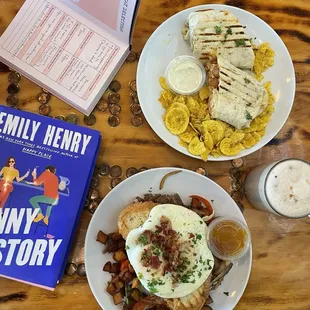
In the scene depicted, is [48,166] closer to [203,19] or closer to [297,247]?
[203,19]

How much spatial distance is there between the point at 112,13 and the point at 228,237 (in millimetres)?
744

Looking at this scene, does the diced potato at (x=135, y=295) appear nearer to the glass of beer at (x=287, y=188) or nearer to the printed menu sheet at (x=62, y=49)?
the glass of beer at (x=287, y=188)

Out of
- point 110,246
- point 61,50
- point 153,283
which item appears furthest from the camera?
point 61,50

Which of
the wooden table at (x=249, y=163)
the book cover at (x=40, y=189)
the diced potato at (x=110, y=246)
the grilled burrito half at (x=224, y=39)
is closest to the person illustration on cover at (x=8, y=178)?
the book cover at (x=40, y=189)

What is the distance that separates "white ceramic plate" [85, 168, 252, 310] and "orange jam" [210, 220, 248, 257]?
0.14ft

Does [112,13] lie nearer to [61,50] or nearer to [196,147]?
[61,50]

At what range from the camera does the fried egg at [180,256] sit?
4.37 feet

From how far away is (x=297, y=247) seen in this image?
1.55 m

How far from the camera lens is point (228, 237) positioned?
Answer: 144cm

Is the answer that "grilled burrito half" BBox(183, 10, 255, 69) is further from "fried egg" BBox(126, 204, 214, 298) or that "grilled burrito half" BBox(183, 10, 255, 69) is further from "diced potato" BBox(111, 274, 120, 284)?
"diced potato" BBox(111, 274, 120, 284)

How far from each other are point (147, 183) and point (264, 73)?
0.53 meters

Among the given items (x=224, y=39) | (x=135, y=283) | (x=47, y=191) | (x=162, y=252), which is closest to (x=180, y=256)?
(x=162, y=252)

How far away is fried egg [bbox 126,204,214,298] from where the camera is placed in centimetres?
133

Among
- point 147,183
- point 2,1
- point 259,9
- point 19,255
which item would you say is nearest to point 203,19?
point 259,9
